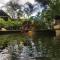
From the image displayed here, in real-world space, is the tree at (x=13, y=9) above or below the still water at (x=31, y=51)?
above

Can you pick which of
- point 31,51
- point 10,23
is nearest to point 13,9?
point 10,23

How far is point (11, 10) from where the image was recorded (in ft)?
27.0

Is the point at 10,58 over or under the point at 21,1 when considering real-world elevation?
under

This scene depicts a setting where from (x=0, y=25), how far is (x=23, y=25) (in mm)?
719

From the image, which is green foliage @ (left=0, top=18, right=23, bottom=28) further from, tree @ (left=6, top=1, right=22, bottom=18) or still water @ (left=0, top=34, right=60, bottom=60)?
still water @ (left=0, top=34, right=60, bottom=60)

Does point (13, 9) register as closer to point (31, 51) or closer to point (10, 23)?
point (10, 23)

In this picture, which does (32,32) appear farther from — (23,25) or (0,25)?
(0,25)

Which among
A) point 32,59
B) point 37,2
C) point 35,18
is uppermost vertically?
point 37,2

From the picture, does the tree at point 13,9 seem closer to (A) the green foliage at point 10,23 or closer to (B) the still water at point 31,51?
(A) the green foliage at point 10,23

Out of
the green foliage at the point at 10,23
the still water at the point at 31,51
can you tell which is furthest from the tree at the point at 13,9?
the still water at the point at 31,51

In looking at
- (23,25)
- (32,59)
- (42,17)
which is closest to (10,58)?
(32,59)

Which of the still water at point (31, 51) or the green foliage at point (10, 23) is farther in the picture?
the green foliage at point (10, 23)

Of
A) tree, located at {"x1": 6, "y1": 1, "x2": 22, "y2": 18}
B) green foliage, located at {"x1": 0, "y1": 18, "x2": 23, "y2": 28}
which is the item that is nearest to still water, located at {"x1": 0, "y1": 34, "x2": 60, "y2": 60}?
green foliage, located at {"x1": 0, "y1": 18, "x2": 23, "y2": 28}

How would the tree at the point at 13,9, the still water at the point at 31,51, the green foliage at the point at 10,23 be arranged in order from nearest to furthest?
→ 1. the still water at the point at 31,51
2. the green foliage at the point at 10,23
3. the tree at the point at 13,9
